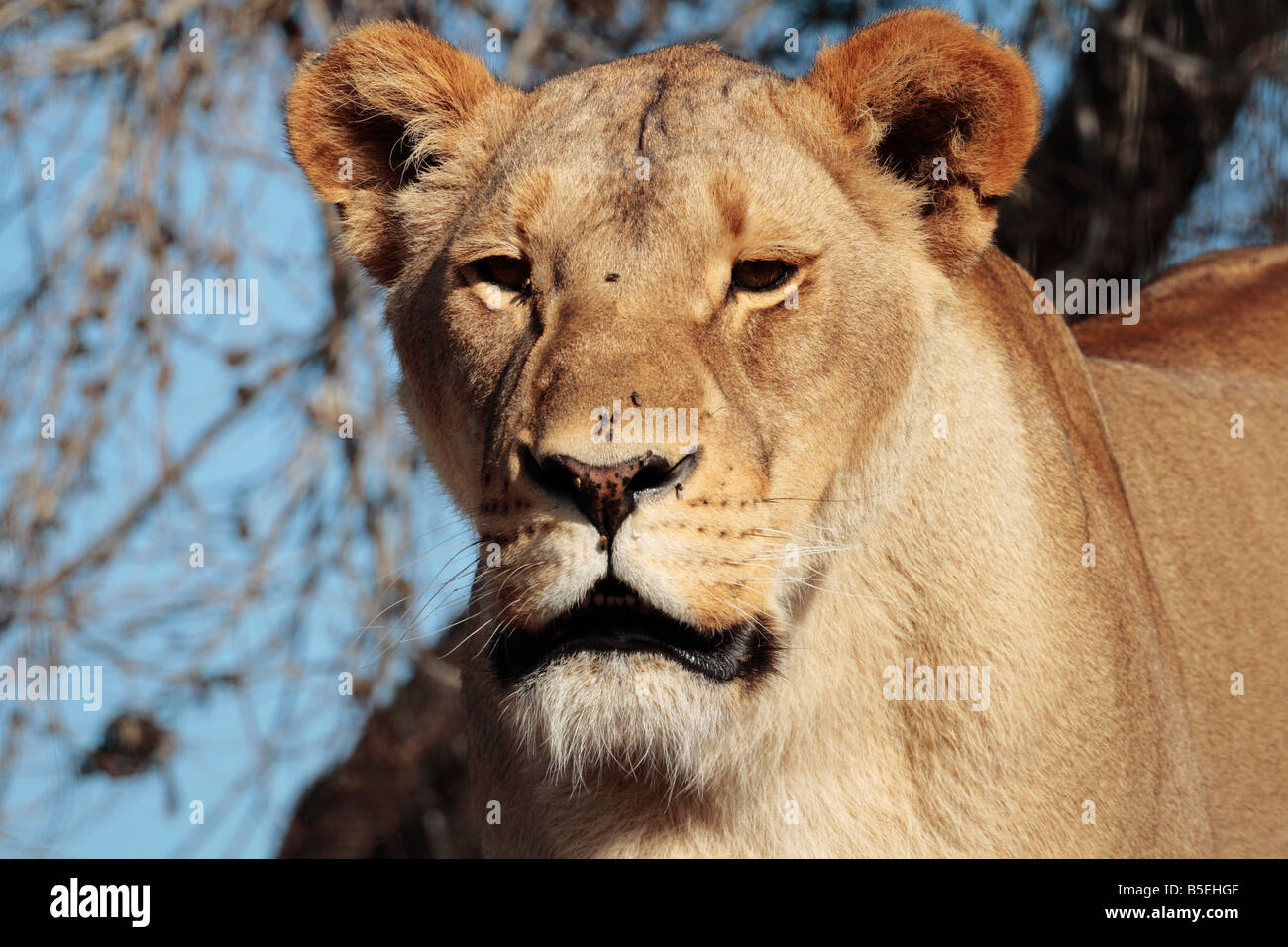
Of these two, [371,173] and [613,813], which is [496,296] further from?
[613,813]

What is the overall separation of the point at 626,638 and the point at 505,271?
838mm

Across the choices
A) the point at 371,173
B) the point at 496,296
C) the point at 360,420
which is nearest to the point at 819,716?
the point at 496,296

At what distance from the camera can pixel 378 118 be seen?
12.4ft

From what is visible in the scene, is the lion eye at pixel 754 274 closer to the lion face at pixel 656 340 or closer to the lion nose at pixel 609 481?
the lion face at pixel 656 340

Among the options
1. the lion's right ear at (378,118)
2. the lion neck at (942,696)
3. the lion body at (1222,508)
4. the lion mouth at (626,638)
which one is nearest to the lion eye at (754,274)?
the lion neck at (942,696)

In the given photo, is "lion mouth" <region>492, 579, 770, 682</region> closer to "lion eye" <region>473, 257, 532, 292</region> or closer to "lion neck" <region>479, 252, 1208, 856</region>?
"lion neck" <region>479, 252, 1208, 856</region>

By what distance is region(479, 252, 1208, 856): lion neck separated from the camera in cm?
312

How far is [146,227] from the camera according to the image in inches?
232

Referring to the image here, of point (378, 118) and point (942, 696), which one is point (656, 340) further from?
point (378, 118)

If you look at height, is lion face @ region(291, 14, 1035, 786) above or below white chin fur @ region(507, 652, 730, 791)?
above

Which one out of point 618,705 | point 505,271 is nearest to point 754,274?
point 505,271

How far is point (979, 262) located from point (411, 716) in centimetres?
403

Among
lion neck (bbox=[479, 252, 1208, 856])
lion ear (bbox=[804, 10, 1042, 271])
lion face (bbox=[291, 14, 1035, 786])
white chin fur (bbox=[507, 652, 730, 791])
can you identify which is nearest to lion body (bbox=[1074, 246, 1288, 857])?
lion neck (bbox=[479, 252, 1208, 856])

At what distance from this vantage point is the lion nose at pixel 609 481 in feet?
8.49
